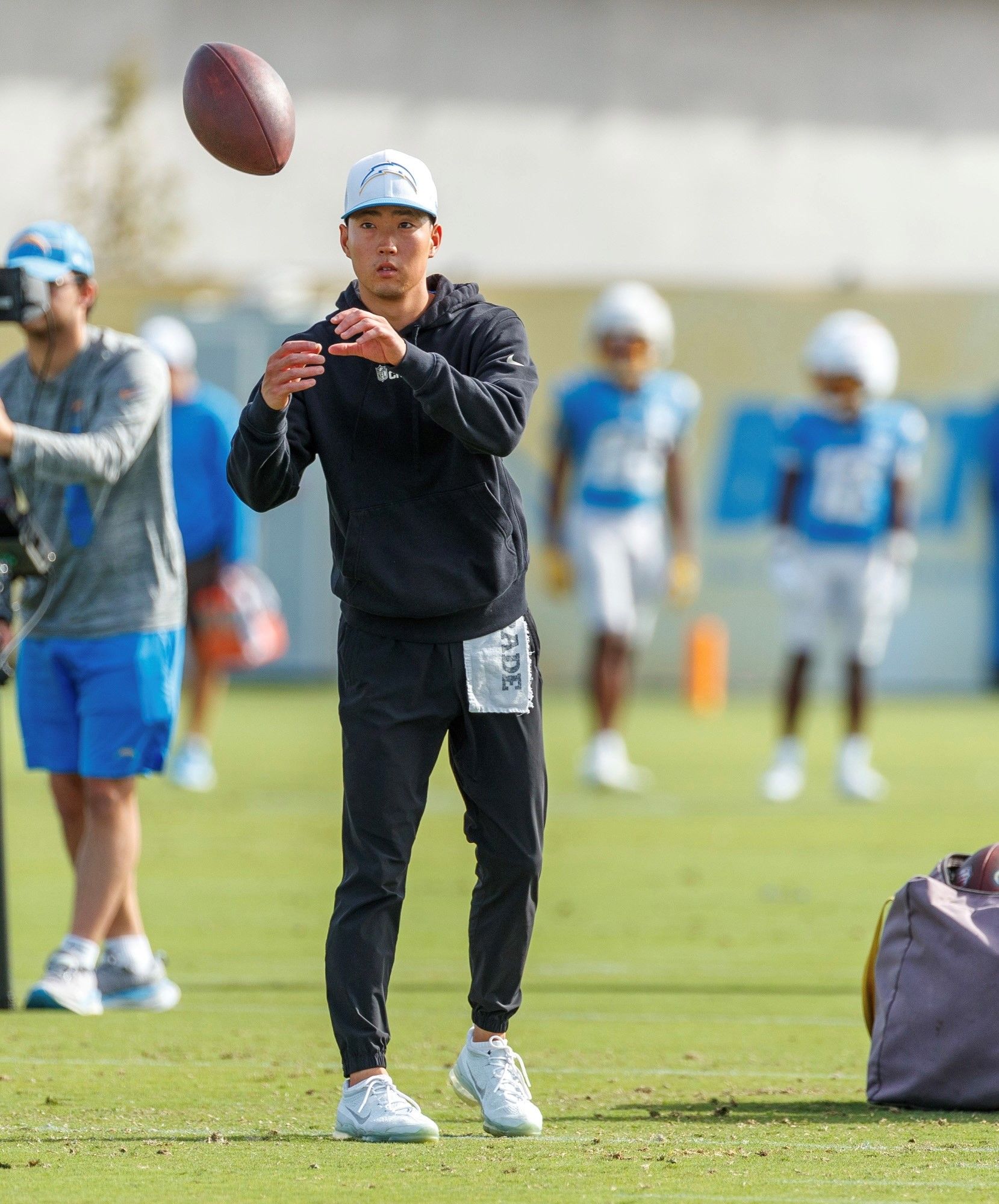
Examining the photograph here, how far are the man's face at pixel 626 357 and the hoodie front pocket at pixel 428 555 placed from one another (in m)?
8.07

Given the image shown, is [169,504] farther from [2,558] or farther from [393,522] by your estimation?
[393,522]

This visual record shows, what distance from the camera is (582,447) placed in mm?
12625

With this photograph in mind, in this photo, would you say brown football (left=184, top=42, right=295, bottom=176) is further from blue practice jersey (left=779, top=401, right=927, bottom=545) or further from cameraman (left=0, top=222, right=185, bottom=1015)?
blue practice jersey (left=779, top=401, right=927, bottom=545)

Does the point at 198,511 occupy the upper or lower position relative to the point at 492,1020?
upper

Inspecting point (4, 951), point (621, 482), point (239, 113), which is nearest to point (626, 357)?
point (621, 482)

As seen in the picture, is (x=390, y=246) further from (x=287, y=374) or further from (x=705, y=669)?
(x=705, y=669)

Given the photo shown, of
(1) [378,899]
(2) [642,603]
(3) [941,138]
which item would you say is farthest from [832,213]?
(1) [378,899]

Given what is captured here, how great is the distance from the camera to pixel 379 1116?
434 cm

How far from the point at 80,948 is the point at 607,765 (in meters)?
6.07

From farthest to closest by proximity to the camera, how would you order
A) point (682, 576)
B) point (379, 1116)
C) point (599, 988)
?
point (682, 576), point (599, 988), point (379, 1116)

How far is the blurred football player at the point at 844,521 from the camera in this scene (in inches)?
472

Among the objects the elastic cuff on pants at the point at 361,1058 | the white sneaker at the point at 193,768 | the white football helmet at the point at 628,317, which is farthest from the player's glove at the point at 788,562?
the elastic cuff on pants at the point at 361,1058

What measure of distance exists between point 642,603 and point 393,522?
28.3 ft

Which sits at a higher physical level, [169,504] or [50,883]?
[169,504]
